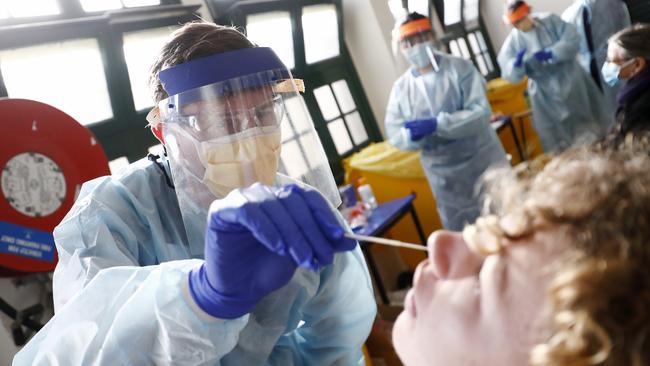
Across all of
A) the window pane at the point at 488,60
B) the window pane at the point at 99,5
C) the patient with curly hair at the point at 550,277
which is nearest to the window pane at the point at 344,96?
the window pane at the point at 99,5

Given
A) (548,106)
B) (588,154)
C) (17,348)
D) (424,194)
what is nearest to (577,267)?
(588,154)

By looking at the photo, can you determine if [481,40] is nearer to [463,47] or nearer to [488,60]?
[488,60]

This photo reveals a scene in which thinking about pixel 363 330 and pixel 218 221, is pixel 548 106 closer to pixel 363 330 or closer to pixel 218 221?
pixel 363 330

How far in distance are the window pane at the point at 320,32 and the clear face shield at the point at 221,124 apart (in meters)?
3.21

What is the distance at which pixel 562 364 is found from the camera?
1.95 feet

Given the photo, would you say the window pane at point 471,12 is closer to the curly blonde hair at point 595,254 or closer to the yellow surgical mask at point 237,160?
the yellow surgical mask at point 237,160

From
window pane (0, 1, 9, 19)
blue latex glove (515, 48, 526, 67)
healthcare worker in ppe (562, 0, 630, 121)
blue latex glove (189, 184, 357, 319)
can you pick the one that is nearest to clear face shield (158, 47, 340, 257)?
blue latex glove (189, 184, 357, 319)

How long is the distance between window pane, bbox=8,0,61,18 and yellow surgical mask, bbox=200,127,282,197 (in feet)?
6.78

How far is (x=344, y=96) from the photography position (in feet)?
15.4

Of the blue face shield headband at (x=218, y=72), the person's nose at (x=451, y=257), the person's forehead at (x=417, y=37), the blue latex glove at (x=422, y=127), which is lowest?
the person's nose at (x=451, y=257)

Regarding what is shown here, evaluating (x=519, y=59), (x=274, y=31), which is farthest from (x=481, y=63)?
(x=274, y=31)

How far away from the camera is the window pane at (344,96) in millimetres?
4590

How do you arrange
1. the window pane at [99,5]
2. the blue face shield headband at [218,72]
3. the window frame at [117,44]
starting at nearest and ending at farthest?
the blue face shield headband at [218,72]
the window frame at [117,44]
the window pane at [99,5]

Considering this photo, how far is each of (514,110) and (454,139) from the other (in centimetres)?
289
